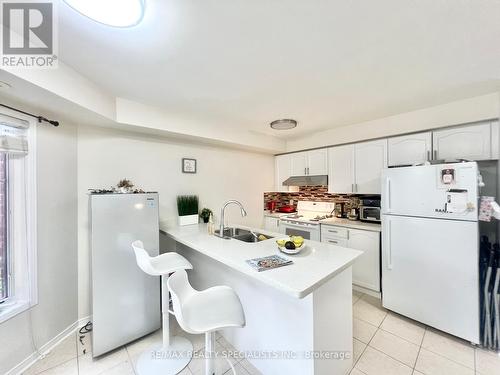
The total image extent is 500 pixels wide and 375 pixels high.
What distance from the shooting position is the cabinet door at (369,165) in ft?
9.23

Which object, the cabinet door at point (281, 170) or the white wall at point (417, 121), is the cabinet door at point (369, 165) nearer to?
the white wall at point (417, 121)

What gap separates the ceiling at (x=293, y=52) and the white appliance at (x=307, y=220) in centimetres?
182

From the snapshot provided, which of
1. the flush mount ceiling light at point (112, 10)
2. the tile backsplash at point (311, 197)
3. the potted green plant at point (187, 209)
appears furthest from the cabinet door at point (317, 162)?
the flush mount ceiling light at point (112, 10)

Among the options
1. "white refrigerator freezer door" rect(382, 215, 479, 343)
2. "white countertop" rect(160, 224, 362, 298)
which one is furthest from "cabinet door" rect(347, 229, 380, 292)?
"white countertop" rect(160, 224, 362, 298)

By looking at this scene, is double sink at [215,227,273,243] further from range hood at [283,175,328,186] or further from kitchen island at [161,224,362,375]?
range hood at [283,175,328,186]

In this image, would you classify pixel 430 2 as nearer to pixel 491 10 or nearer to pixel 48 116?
pixel 491 10

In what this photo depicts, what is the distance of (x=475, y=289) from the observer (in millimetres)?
1806

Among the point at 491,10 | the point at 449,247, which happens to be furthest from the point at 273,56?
the point at 449,247

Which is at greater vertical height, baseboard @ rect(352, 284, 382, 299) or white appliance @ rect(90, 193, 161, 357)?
white appliance @ rect(90, 193, 161, 357)

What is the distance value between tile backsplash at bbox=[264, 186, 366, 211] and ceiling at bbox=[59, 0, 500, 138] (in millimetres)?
1611

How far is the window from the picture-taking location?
1645 millimetres

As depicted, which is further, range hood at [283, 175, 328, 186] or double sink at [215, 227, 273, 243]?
range hood at [283, 175, 328, 186]

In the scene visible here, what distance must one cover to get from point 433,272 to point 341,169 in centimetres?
169

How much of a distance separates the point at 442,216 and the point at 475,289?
661 millimetres
